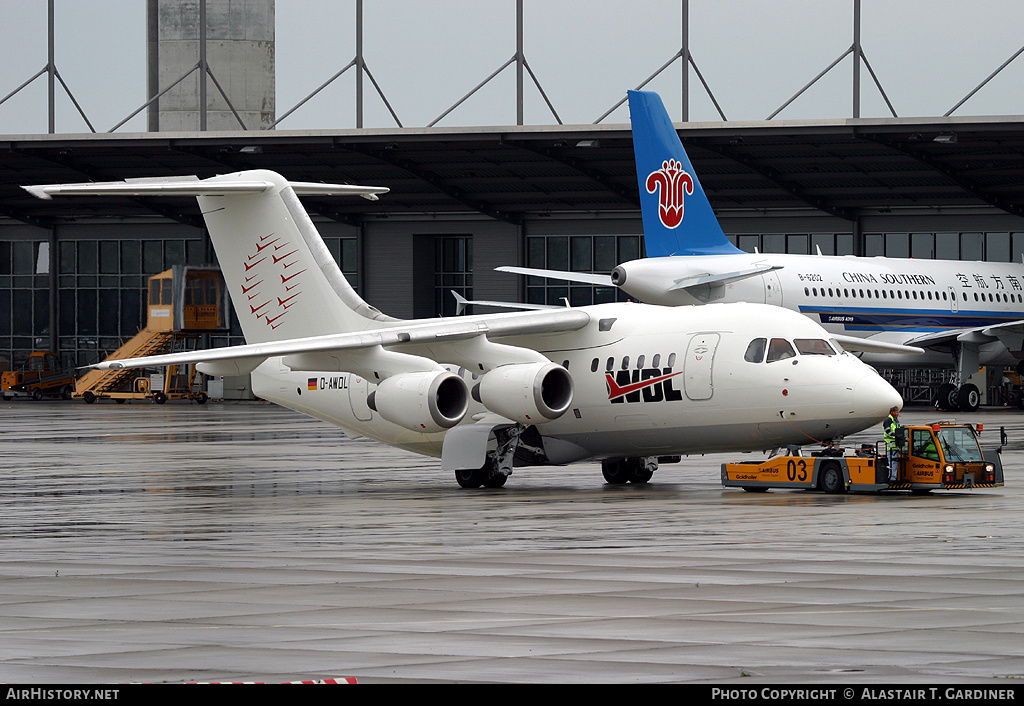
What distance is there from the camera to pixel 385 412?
81.0 ft

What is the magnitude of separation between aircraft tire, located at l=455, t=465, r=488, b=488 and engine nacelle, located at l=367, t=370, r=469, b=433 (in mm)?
1582

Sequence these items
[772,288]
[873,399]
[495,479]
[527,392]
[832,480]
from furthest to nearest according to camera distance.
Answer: [772,288] < [495,479] < [527,392] < [832,480] < [873,399]

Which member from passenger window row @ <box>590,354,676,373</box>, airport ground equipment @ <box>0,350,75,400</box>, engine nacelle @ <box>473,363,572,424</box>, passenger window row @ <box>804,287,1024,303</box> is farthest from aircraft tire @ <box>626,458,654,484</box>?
airport ground equipment @ <box>0,350,75,400</box>

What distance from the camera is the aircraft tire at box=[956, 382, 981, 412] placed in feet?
164

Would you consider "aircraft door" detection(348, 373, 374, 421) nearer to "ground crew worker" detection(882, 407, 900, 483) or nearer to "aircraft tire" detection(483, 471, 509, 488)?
"aircraft tire" detection(483, 471, 509, 488)

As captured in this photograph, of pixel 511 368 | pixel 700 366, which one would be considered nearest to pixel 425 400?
pixel 511 368

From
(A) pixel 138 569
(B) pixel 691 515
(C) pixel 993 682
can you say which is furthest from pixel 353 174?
(C) pixel 993 682

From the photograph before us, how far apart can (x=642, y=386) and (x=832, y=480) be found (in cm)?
338

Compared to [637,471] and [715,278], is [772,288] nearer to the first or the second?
[715,278]

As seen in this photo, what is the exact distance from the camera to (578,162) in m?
61.4

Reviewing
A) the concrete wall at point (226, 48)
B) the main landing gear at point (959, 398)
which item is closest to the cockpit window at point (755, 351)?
the main landing gear at point (959, 398)

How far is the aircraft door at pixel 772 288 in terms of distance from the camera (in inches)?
1762

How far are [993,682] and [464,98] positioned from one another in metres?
47.2
